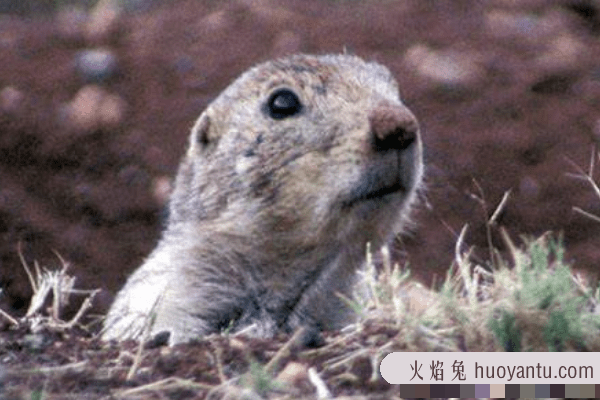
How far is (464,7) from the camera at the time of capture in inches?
370

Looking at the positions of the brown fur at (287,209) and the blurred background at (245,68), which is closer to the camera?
the brown fur at (287,209)

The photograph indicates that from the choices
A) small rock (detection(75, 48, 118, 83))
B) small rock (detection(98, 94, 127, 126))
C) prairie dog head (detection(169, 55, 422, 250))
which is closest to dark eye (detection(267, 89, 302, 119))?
prairie dog head (detection(169, 55, 422, 250))

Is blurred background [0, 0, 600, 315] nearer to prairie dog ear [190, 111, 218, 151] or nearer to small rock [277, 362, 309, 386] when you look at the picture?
prairie dog ear [190, 111, 218, 151]

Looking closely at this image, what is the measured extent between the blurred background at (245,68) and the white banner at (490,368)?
4.20m

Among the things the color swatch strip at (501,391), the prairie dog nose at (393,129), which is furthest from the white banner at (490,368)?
the prairie dog nose at (393,129)

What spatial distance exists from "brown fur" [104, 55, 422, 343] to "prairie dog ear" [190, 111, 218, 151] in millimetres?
87

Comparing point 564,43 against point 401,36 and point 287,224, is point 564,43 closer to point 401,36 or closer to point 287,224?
point 401,36

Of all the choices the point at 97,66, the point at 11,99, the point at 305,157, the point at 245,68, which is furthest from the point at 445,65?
the point at 305,157

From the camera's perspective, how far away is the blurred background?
8.33 m

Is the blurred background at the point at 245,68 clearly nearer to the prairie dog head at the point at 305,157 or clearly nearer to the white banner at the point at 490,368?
the prairie dog head at the point at 305,157

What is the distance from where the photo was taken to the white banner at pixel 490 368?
3.67 meters

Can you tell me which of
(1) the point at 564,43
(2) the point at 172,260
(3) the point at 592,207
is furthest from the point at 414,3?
(2) the point at 172,260

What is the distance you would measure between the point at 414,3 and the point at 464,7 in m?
0.27

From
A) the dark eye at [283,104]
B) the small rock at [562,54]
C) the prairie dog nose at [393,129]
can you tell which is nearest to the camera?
the prairie dog nose at [393,129]
